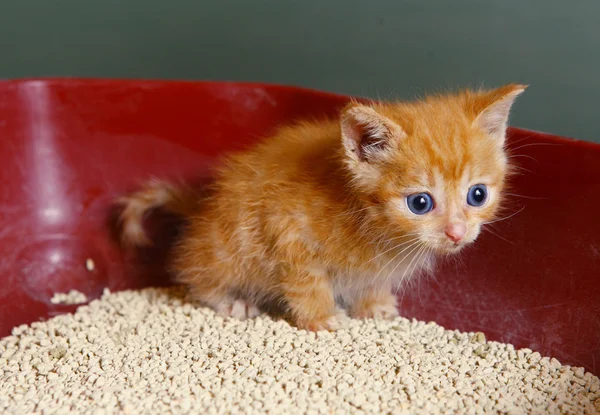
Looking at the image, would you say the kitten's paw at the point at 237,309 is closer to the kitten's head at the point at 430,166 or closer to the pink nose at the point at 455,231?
the kitten's head at the point at 430,166

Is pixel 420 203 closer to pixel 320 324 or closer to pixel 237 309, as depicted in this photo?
pixel 320 324

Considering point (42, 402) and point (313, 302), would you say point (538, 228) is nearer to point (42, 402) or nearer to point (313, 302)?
point (313, 302)

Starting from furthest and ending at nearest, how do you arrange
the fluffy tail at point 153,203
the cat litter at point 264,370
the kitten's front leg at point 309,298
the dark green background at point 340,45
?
the dark green background at point 340,45 → the fluffy tail at point 153,203 → the kitten's front leg at point 309,298 → the cat litter at point 264,370

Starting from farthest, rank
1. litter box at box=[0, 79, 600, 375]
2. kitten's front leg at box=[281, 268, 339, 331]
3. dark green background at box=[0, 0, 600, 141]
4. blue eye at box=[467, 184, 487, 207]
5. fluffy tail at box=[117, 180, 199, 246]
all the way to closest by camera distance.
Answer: dark green background at box=[0, 0, 600, 141] → fluffy tail at box=[117, 180, 199, 246] → litter box at box=[0, 79, 600, 375] → kitten's front leg at box=[281, 268, 339, 331] → blue eye at box=[467, 184, 487, 207]

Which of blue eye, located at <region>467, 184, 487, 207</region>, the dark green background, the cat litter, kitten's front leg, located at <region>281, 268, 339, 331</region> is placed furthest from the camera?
the dark green background

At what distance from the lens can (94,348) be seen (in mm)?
2197

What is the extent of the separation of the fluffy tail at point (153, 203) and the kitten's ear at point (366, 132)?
0.85 metres

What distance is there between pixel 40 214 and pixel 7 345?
2.12 feet

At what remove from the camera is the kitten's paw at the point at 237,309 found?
242 cm

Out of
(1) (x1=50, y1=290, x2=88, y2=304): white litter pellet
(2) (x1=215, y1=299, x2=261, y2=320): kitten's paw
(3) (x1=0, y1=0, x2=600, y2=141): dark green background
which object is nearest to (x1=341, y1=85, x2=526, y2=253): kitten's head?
(2) (x1=215, y1=299, x2=261, y2=320): kitten's paw

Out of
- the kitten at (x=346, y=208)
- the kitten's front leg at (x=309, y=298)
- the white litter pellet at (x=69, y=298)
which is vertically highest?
the kitten at (x=346, y=208)

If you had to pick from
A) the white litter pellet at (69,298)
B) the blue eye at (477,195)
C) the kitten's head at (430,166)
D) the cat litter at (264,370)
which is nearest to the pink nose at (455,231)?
the kitten's head at (430,166)

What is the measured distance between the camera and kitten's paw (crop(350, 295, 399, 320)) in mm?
2428

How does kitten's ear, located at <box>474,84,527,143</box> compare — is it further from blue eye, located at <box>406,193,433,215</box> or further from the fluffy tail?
the fluffy tail
